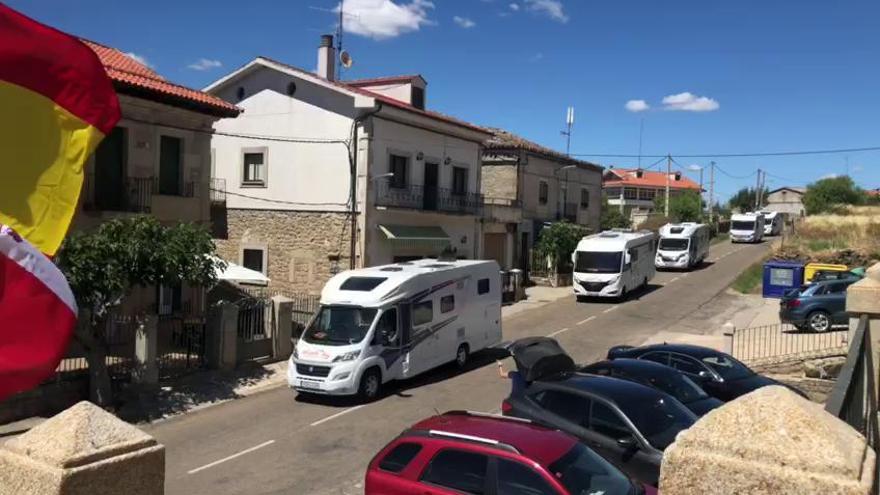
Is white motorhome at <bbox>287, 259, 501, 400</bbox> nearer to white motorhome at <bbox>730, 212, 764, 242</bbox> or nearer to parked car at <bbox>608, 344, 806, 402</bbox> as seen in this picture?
parked car at <bbox>608, 344, 806, 402</bbox>

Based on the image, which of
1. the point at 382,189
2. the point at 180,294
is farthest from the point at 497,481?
the point at 382,189

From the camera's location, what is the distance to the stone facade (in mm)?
39188

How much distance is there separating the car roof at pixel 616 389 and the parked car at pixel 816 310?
1589cm

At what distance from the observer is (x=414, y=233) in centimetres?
2923

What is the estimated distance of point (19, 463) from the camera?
2680 mm

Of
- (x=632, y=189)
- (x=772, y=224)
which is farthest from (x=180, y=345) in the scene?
(x=632, y=189)

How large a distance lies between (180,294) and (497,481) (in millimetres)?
16471

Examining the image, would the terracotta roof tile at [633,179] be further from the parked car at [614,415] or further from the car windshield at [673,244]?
the parked car at [614,415]

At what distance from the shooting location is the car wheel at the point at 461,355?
19.3 meters

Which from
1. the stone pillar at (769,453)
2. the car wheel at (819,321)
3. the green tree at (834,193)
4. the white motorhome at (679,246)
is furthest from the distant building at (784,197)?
the stone pillar at (769,453)

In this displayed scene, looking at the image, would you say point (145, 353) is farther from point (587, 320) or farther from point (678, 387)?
point (587, 320)

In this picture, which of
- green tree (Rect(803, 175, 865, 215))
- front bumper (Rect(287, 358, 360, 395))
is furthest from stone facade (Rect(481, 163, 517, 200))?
green tree (Rect(803, 175, 865, 215))

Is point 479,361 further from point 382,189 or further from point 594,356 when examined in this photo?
point 382,189

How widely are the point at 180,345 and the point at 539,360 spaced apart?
10.5 metres
